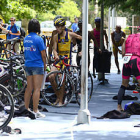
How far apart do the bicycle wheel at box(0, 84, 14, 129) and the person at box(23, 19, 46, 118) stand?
1.53m

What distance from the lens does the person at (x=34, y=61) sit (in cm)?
966

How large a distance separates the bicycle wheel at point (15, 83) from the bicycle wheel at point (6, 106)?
2.44 m

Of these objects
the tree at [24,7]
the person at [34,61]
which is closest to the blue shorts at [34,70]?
the person at [34,61]

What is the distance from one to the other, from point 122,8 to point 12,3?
14.0 metres

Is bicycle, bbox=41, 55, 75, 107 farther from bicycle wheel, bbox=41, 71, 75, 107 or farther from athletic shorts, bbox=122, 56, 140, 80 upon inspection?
athletic shorts, bbox=122, 56, 140, 80

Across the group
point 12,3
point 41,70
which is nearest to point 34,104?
point 41,70

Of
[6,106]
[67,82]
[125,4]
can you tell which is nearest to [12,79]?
[67,82]

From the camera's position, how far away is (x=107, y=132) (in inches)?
325

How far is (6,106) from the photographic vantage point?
816 cm

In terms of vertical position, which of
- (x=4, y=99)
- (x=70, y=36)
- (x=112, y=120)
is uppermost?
(x=70, y=36)

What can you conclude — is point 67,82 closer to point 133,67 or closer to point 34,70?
point 133,67

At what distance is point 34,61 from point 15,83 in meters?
1.26

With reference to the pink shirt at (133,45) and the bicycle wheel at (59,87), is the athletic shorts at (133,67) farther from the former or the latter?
the bicycle wheel at (59,87)

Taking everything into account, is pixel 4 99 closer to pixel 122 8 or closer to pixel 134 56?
pixel 134 56
